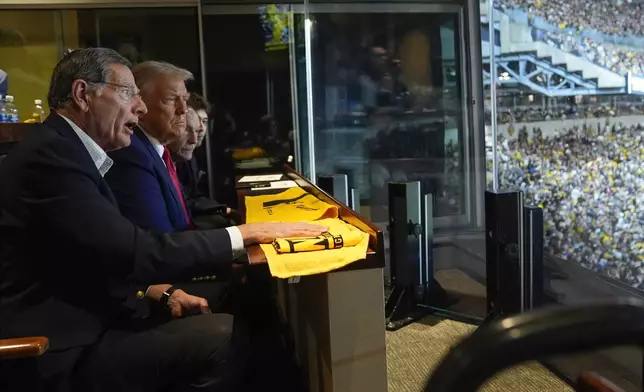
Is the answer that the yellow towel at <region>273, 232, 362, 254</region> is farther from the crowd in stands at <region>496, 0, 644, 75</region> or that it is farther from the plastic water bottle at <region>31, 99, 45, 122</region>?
the plastic water bottle at <region>31, 99, 45, 122</region>

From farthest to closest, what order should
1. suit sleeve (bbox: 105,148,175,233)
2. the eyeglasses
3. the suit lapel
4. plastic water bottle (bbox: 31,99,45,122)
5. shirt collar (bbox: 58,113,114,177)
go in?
plastic water bottle (bbox: 31,99,45,122) < the suit lapel < suit sleeve (bbox: 105,148,175,233) < the eyeglasses < shirt collar (bbox: 58,113,114,177)

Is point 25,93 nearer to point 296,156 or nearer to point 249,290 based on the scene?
point 296,156

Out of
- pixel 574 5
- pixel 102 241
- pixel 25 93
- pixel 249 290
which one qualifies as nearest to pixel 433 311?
pixel 249 290

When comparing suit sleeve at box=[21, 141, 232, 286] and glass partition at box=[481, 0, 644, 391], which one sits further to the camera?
glass partition at box=[481, 0, 644, 391]

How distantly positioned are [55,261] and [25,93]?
3.32 metres

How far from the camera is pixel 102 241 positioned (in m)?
1.27

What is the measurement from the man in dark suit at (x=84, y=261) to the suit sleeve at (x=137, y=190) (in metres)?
0.23

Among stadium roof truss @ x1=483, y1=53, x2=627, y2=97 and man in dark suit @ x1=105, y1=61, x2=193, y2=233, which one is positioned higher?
stadium roof truss @ x1=483, y1=53, x2=627, y2=97

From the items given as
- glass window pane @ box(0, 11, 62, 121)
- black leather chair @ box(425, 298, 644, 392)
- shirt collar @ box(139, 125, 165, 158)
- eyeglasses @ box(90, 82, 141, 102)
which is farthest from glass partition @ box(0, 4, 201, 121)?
black leather chair @ box(425, 298, 644, 392)

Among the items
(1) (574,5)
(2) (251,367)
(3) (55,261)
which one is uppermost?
(1) (574,5)

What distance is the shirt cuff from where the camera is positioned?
137cm

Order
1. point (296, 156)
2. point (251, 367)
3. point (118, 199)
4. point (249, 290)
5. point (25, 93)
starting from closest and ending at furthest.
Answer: point (118, 199)
point (251, 367)
point (249, 290)
point (25, 93)
point (296, 156)

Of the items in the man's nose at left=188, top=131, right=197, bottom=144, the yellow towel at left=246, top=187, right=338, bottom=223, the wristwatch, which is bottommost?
the wristwatch

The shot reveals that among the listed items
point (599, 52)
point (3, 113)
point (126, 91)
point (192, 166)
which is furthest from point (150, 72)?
point (599, 52)
